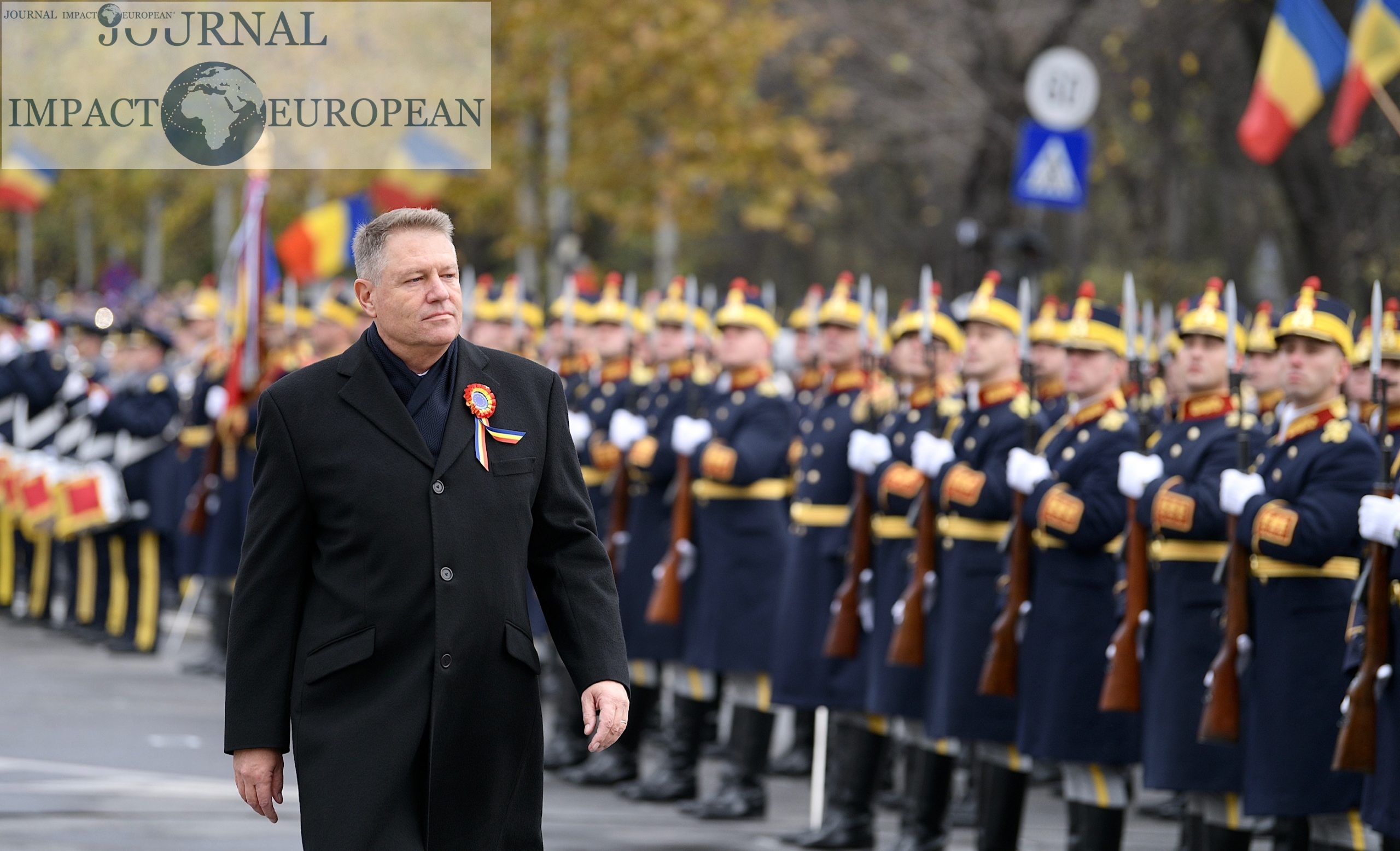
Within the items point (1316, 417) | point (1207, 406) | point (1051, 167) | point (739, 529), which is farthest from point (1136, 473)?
point (1051, 167)

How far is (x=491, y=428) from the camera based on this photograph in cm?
448

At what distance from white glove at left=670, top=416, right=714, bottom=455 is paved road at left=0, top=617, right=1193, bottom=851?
68.0 inches

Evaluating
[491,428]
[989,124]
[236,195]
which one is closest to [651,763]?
[491,428]

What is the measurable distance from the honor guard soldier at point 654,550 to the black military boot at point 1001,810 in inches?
87.8

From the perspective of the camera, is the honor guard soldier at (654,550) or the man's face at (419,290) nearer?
the man's face at (419,290)

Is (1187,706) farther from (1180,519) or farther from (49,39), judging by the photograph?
(49,39)

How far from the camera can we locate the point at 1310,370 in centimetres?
702

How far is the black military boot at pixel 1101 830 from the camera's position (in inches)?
299

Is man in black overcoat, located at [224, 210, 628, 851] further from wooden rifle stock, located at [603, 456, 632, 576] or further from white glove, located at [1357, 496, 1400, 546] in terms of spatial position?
wooden rifle stock, located at [603, 456, 632, 576]

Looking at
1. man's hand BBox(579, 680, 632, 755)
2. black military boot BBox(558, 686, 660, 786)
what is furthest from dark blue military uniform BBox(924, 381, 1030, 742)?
A: man's hand BBox(579, 680, 632, 755)

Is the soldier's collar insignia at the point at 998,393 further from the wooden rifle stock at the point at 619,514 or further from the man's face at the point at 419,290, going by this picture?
the man's face at the point at 419,290

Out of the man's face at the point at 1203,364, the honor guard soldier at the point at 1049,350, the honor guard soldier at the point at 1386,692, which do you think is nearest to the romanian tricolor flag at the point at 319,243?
the honor guard soldier at the point at 1049,350

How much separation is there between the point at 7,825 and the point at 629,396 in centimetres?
401

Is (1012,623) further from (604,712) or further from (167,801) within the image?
(167,801)
